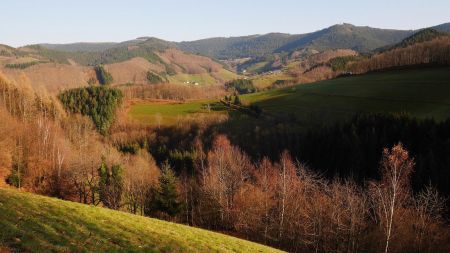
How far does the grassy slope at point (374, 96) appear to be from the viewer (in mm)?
117750

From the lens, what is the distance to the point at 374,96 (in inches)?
5468

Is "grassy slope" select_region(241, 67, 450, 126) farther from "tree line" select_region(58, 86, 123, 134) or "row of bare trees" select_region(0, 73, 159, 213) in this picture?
"row of bare trees" select_region(0, 73, 159, 213)

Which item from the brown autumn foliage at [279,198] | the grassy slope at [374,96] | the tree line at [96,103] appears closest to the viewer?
the brown autumn foliage at [279,198]

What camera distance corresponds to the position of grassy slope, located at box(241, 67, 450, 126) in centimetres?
11775

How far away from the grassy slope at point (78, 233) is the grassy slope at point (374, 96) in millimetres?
96451

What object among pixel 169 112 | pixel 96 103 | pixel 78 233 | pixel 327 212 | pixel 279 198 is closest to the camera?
pixel 78 233

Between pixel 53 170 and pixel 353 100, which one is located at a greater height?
pixel 353 100

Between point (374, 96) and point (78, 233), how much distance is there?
137 meters

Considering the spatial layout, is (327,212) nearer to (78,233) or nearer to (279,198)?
(279,198)

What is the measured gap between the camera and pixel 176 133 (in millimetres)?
152625

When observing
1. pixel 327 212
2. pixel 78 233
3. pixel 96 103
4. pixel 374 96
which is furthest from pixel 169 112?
pixel 78 233

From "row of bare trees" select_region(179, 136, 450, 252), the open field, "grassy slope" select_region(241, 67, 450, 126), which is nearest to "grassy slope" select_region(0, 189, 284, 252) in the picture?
"row of bare trees" select_region(179, 136, 450, 252)

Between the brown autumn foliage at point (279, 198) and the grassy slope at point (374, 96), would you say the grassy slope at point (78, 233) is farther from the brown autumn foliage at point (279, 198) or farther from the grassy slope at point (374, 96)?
the grassy slope at point (374, 96)

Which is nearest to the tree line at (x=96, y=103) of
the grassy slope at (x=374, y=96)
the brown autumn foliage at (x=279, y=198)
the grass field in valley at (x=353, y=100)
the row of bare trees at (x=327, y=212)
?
the grass field in valley at (x=353, y=100)
